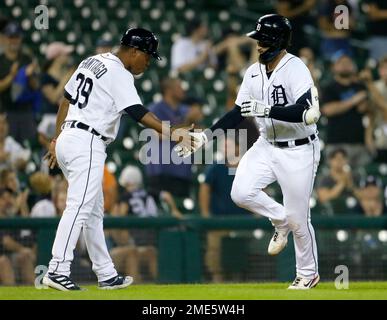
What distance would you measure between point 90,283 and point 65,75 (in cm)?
318

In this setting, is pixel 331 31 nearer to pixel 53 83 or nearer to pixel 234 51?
pixel 234 51

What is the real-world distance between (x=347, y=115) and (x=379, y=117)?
2.15 ft

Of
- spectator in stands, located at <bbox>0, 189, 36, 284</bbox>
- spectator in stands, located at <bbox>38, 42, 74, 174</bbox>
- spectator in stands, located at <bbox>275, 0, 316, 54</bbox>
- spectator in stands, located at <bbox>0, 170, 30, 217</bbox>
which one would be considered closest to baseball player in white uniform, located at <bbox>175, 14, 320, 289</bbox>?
spectator in stands, located at <bbox>0, 189, 36, 284</bbox>

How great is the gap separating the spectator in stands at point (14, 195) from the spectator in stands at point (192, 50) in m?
3.48

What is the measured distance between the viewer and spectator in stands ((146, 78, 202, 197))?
11258mm

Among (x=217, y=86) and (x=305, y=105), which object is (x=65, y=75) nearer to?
(x=217, y=86)

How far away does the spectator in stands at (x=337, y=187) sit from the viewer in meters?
11.5

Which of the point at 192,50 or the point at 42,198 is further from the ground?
the point at 192,50

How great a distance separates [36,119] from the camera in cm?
1192

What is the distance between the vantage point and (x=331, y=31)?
13.7 meters

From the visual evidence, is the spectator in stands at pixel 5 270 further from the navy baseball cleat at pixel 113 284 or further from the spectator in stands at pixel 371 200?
the spectator in stands at pixel 371 200

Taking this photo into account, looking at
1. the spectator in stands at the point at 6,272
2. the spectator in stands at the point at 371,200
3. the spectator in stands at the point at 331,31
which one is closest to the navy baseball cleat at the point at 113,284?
the spectator in stands at the point at 6,272

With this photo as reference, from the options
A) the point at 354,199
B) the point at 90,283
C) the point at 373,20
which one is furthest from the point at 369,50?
the point at 90,283

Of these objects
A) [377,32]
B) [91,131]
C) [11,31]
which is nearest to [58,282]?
[91,131]
